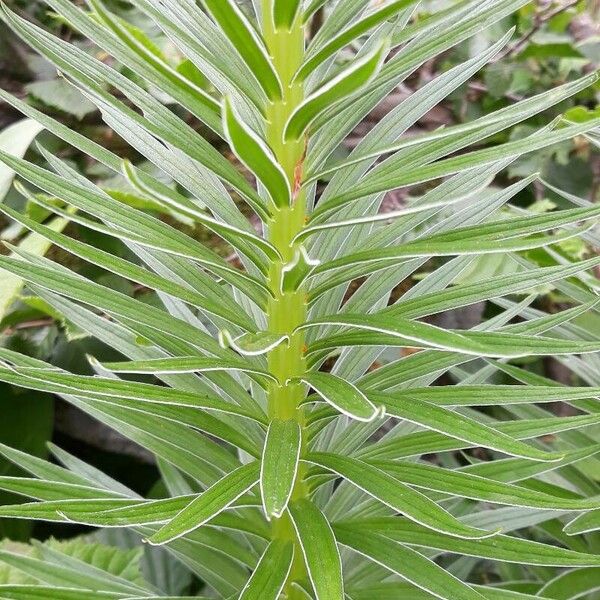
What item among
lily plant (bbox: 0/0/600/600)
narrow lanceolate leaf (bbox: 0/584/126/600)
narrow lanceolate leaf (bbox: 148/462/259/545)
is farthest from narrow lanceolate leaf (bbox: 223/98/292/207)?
narrow lanceolate leaf (bbox: 0/584/126/600)

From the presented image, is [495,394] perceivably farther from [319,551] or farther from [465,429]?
[319,551]

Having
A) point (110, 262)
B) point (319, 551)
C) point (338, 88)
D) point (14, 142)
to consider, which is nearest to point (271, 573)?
point (319, 551)

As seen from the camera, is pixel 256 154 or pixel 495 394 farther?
pixel 495 394

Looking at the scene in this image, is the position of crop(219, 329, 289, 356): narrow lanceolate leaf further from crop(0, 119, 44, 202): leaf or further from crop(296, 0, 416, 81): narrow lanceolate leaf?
crop(0, 119, 44, 202): leaf

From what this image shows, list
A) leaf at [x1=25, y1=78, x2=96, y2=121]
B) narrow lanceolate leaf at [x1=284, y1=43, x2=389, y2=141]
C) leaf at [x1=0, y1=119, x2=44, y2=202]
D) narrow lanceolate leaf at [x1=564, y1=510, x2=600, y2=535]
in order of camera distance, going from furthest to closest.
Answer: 1. leaf at [x1=25, y1=78, x2=96, y2=121]
2. leaf at [x1=0, y1=119, x2=44, y2=202]
3. narrow lanceolate leaf at [x1=564, y1=510, x2=600, y2=535]
4. narrow lanceolate leaf at [x1=284, y1=43, x2=389, y2=141]

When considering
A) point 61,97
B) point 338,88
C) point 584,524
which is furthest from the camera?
point 61,97

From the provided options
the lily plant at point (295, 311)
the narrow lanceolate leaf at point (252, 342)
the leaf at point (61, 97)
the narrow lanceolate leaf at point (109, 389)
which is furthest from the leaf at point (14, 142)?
the narrow lanceolate leaf at point (252, 342)
